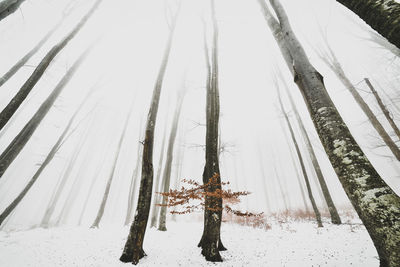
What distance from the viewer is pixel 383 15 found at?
1225 mm

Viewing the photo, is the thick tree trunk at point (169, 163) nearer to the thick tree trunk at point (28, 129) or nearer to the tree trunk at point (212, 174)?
the tree trunk at point (212, 174)

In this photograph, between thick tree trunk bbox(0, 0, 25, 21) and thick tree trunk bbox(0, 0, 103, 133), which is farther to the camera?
thick tree trunk bbox(0, 0, 103, 133)

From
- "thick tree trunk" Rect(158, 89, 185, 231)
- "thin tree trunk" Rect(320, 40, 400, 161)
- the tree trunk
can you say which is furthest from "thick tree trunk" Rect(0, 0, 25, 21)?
"thin tree trunk" Rect(320, 40, 400, 161)

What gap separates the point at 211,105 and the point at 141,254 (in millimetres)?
5604

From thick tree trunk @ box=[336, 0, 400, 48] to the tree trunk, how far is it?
13.5ft

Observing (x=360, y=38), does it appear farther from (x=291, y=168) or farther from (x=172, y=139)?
(x=291, y=168)

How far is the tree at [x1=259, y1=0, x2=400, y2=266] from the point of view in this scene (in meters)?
1.20

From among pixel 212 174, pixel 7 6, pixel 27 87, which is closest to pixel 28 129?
pixel 27 87

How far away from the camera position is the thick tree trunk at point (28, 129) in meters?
6.62

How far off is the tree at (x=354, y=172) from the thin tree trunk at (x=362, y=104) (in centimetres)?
1054

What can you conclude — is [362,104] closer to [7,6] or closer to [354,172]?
[354,172]

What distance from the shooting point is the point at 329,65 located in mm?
11656

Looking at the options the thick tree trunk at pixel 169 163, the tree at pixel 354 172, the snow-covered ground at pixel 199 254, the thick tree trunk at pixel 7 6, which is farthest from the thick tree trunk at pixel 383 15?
the thick tree trunk at pixel 169 163

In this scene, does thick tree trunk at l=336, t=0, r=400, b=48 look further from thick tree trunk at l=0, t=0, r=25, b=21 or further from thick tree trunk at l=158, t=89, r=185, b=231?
thick tree trunk at l=158, t=89, r=185, b=231
